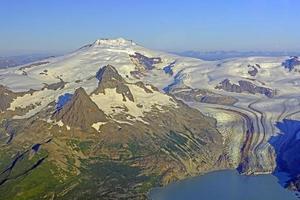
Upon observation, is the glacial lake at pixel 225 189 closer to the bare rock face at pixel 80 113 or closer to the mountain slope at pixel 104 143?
the mountain slope at pixel 104 143

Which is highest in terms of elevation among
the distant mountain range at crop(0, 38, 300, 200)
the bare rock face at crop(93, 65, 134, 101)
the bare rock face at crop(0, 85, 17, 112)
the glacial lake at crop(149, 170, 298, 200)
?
the bare rock face at crop(93, 65, 134, 101)

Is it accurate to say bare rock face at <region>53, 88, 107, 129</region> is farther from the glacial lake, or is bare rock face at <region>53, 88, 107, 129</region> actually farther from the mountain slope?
the glacial lake

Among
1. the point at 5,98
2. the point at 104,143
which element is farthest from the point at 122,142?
the point at 5,98

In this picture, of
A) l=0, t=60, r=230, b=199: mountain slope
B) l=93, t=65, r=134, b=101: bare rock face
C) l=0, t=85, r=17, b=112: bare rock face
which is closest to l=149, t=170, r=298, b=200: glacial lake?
l=0, t=60, r=230, b=199: mountain slope

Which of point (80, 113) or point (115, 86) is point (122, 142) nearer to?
point (80, 113)

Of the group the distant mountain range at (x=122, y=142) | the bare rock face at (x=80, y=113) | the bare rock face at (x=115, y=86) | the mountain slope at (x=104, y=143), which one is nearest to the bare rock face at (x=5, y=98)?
the distant mountain range at (x=122, y=142)

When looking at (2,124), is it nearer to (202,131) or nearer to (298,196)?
(202,131)
